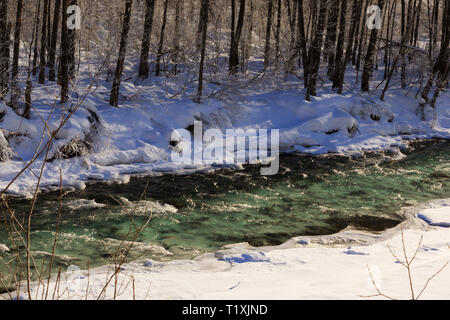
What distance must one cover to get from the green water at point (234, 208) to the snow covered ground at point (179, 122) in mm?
1538

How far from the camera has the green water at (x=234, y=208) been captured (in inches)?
316

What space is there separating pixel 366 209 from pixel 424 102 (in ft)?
47.2

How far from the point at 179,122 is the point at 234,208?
7013 millimetres

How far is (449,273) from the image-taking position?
17.7ft

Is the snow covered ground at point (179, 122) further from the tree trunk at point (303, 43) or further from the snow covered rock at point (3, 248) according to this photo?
the snow covered rock at point (3, 248)

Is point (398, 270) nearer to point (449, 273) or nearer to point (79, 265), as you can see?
point (449, 273)

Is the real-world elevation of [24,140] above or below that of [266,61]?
below

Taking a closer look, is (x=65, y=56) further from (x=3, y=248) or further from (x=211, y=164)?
(x=3, y=248)

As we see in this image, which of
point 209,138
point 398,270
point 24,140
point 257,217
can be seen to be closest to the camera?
point 398,270

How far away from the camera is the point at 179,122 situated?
54.7 ft

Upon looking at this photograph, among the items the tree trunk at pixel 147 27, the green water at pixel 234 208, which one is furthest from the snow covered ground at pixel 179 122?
the green water at pixel 234 208

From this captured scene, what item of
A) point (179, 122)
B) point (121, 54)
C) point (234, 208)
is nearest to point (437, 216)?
point (234, 208)

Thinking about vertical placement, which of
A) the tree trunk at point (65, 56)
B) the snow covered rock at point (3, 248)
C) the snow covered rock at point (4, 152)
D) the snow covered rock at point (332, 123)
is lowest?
the snow covered rock at point (3, 248)

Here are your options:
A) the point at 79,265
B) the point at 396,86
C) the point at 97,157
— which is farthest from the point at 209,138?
the point at 396,86
